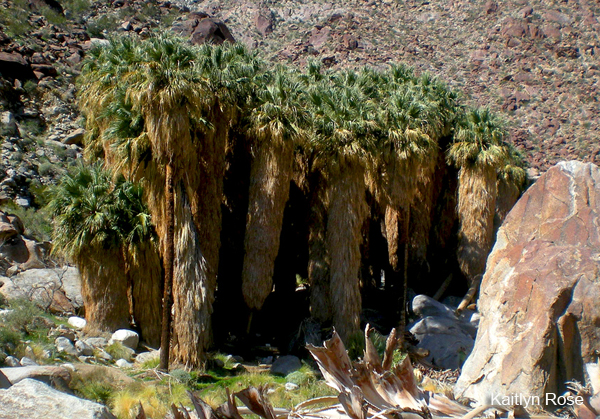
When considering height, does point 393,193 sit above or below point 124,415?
above

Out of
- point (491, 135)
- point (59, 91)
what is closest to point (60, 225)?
point (491, 135)

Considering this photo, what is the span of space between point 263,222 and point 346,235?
2.84 metres

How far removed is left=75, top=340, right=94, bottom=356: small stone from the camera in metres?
14.5

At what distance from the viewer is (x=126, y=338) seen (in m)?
16.3

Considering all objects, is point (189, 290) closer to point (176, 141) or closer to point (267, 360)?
point (176, 141)

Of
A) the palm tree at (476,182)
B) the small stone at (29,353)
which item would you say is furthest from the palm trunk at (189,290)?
the palm tree at (476,182)

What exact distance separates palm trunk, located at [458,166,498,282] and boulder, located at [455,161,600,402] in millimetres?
15705

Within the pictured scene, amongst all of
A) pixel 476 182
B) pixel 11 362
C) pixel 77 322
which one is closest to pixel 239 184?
pixel 77 322

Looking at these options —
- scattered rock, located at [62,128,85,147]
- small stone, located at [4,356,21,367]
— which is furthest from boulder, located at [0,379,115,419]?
scattered rock, located at [62,128,85,147]

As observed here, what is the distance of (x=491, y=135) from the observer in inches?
902

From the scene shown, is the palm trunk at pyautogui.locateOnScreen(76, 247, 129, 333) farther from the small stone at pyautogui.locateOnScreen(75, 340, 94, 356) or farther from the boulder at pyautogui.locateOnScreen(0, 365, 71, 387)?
the boulder at pyautogui.locateOnScreen(0, 365, 71, 387)

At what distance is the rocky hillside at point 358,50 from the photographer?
111 feet

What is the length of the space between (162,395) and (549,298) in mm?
8717

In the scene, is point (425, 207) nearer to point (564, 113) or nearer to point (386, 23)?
point (564, 113)
